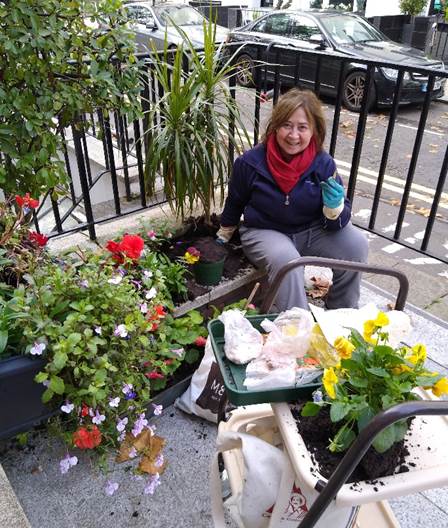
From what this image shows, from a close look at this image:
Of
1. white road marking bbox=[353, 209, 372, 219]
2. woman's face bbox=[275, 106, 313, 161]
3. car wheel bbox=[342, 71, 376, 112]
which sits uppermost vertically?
woman's face bbox=[275, 106, 313, 161]

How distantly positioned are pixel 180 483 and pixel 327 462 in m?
0.95

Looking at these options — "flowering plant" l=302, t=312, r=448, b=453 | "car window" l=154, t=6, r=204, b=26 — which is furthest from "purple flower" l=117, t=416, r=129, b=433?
"car window" l=154, t=6, r=204, b=26

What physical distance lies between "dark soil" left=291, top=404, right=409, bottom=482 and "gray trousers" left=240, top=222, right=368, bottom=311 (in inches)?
45.6

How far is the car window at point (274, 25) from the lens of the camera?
30.0 feet

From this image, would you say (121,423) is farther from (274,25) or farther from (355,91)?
(274,25)

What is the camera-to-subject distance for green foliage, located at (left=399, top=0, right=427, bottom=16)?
47.7 feet

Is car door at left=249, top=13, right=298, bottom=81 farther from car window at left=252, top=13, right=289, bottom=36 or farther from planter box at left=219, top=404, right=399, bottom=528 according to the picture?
planter box at left=219, top=404, right=399, bottom=528

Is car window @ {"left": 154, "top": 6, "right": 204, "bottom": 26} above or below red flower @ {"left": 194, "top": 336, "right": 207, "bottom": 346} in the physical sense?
above

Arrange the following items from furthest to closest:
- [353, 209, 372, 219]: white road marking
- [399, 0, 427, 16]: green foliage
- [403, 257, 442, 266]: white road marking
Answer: [399, 0, 427, 16]: green foliage → [353, 209, 372, 219]: white road marking → [403, 257, 442, 266]: white road marking

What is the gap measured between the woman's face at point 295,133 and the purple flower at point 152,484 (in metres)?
1.62

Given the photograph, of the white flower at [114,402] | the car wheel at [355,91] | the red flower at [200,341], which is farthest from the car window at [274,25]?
the white flower at [114,402]

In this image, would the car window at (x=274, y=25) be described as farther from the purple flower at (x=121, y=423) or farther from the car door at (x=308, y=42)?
the purple flower at (x=121, y=423)

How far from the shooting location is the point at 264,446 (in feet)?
4.22

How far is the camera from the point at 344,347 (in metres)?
1.24
